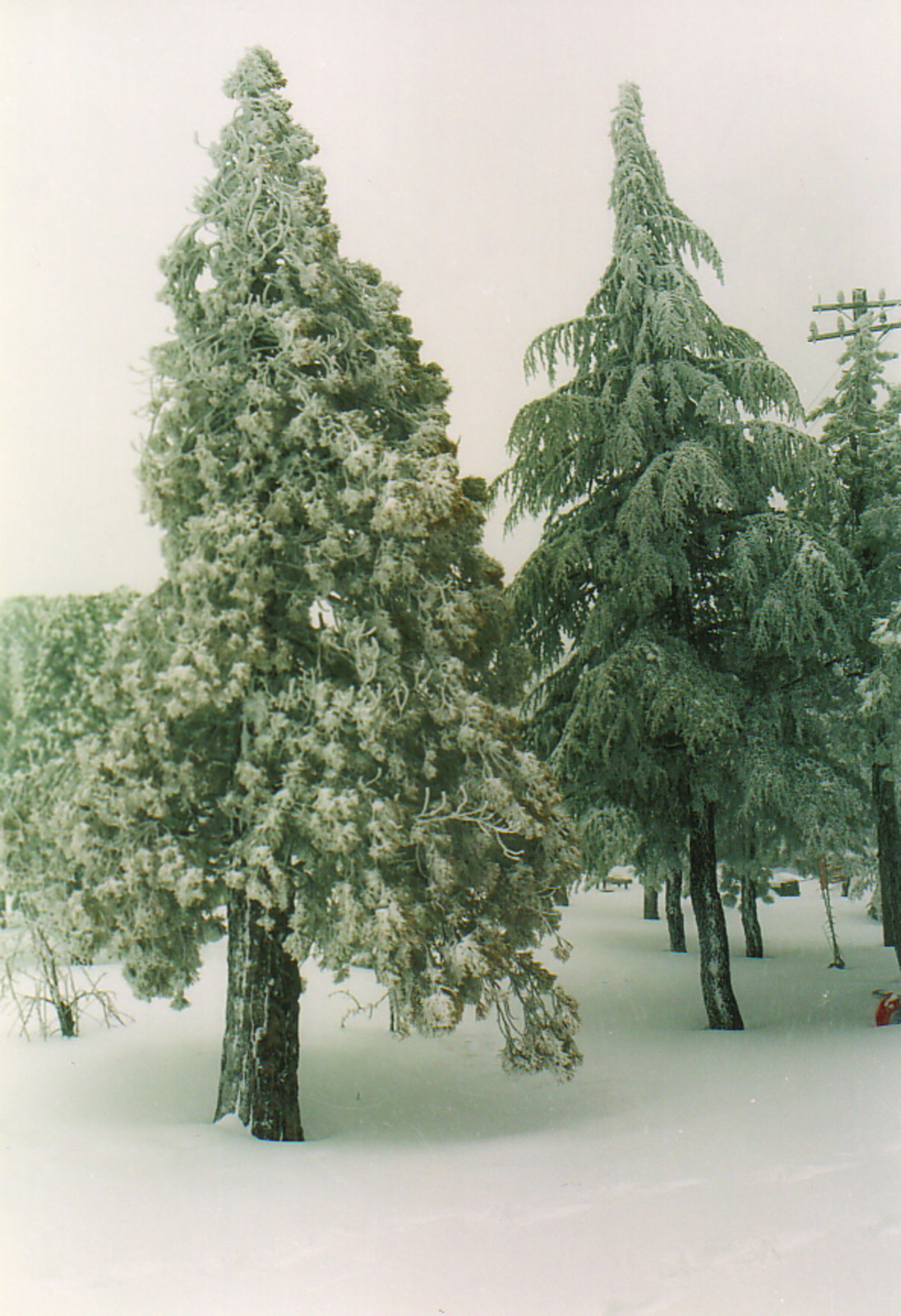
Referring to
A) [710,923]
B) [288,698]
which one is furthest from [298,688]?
[710,923]

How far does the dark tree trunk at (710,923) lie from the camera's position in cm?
1293

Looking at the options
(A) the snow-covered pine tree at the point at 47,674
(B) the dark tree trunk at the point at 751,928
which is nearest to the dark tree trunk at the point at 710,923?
(A) the snow-covered pine tree at the point at 47,674

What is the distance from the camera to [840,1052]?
37.7 feet

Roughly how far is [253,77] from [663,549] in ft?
21.0

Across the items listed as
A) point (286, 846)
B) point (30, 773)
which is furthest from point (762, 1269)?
point (30, 773)

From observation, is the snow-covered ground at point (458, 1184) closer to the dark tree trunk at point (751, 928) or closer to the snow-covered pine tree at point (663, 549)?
the snow-covered pine tree at point (663, 549)

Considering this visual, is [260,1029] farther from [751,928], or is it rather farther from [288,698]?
[751,928]

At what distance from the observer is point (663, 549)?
482 inches

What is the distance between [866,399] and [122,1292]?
601 inches

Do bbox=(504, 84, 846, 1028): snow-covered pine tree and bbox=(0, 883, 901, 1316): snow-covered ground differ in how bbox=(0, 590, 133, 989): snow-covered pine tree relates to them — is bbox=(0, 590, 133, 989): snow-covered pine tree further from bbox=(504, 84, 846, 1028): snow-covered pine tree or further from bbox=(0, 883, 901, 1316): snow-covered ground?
bbox=(504, 84, 846, 1028): snow-covered pine tree

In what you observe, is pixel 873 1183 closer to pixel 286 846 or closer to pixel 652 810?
pixel 286 846

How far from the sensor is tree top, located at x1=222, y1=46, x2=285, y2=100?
29.3ft

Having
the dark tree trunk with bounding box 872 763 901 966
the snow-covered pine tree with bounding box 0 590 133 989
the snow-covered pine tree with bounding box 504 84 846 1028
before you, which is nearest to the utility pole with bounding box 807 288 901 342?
the snow-covered pine tree with bounding box 504 84 846 1028

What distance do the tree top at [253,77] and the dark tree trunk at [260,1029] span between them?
667 centimetres
